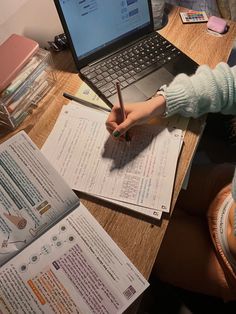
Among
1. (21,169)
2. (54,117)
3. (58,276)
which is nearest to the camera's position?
(58,276)

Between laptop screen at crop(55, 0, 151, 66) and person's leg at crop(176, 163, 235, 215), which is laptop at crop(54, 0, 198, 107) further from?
person's leg at crop(176, 163, 235, 215)

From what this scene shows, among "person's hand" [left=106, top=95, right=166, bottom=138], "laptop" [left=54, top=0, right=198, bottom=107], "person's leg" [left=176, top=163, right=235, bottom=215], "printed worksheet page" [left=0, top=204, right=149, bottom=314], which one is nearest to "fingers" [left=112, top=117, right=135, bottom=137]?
"person's hand" [left=106, top=95, right=166, bottom=138]

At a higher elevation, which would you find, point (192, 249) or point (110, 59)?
point (110, 59)

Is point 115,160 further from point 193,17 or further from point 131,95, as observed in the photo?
point 193,17

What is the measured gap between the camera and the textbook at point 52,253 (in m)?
0.52

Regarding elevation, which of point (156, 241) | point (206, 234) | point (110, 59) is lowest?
point (206, 234)

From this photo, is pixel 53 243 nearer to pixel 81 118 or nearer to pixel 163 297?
pixel 81 118

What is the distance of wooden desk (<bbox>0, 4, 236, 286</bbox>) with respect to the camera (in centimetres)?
59

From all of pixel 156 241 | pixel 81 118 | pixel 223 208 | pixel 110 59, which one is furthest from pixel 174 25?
pixel 156 241

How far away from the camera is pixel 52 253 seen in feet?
1.86

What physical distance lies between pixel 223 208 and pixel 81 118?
419 millimetres

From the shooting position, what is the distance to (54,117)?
755 millimetres

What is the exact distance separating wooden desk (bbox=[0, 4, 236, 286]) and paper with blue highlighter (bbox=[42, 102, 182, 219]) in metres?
0.02

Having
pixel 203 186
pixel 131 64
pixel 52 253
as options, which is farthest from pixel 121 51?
pixel 52 253
